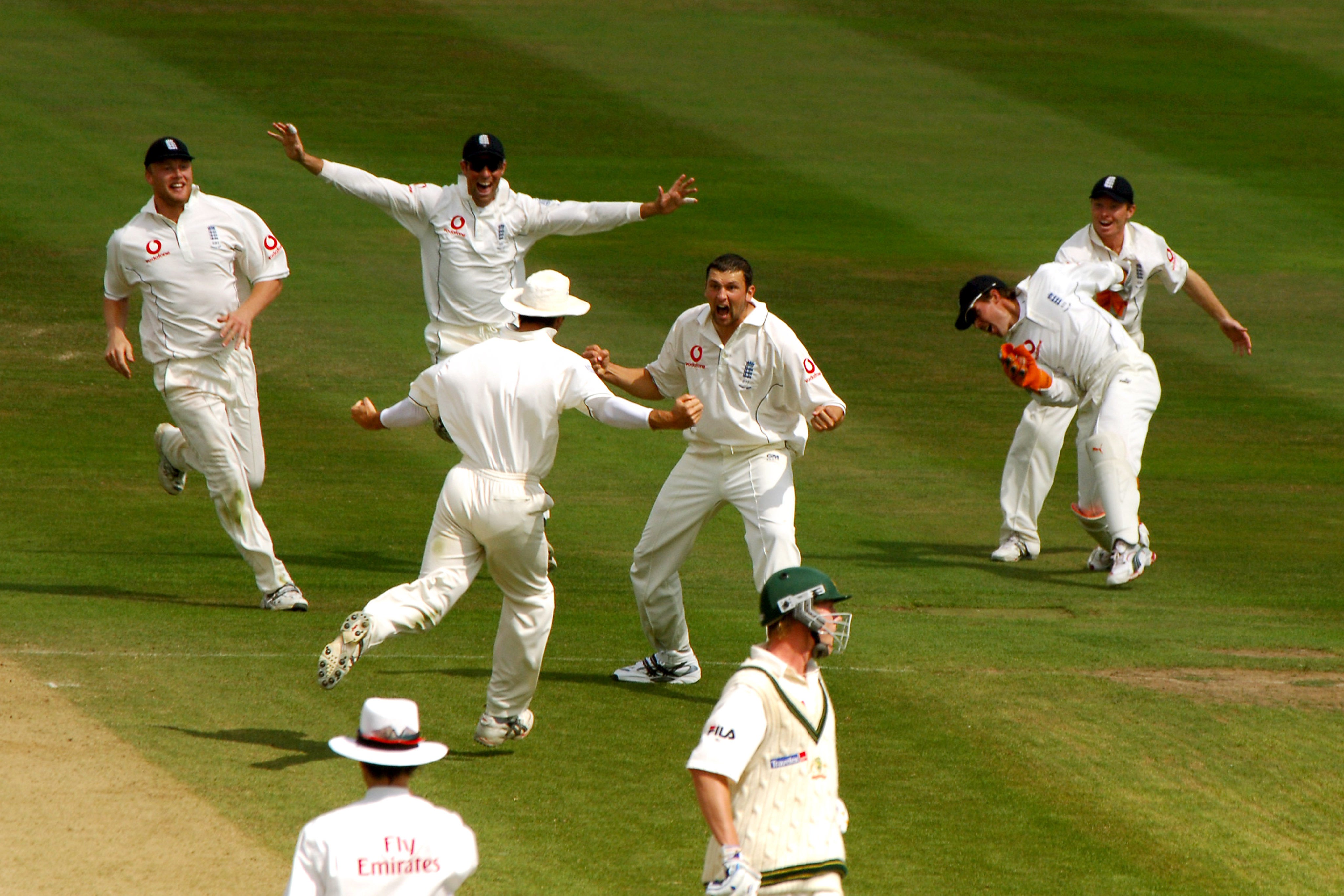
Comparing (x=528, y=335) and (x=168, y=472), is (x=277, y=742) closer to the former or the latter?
(x=528, y=335)

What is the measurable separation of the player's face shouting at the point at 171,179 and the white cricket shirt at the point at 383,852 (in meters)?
6.05

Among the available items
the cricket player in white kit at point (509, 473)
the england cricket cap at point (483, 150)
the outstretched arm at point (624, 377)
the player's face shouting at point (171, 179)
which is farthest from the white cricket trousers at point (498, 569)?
the england cricket cap at point (483, 150)

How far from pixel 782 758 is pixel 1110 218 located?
308 inches

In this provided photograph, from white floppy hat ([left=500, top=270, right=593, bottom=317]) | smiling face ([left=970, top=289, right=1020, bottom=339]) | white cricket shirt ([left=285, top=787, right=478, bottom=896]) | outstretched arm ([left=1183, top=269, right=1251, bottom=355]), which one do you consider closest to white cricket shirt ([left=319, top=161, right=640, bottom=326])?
smiling face ([left=970, top=289, right=1020, bottom=339])

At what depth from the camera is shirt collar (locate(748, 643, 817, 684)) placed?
502cm

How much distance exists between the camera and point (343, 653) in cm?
683

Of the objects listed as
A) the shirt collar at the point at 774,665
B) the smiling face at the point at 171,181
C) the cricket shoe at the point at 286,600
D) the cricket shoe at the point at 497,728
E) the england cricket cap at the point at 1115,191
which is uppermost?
the england cricket cap at the point at 1115,191

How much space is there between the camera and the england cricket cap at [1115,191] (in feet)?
38.8

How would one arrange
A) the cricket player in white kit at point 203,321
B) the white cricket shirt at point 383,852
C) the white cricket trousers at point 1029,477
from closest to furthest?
the white cricket shirt at point 383,852, the cricket player in white kit at point 203,321, the white cricket trousers at point 1029,477

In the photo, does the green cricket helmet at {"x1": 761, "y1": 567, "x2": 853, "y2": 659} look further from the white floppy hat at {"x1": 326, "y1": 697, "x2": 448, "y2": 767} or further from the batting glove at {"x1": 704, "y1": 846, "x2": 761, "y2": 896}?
the white floppy hat at {"x1": 326, "y1": 697, "x2": 448, "y2": 767}

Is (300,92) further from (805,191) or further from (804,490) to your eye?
(804,490)

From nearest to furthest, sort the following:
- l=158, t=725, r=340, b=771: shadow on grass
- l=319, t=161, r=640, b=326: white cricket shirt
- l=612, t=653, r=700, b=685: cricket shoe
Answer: l=158, t=725, r=340, b=771: shadow on grass
l=612, t=653, r=700, b=685: cricket shoe
l=319, t=161, r=640, b=326: white cricket shirt

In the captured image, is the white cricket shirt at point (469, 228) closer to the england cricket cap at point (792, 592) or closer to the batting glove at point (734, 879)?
the england cricket cap at point (792, 592)

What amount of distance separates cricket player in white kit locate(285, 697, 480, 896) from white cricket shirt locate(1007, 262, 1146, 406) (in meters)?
7.48
